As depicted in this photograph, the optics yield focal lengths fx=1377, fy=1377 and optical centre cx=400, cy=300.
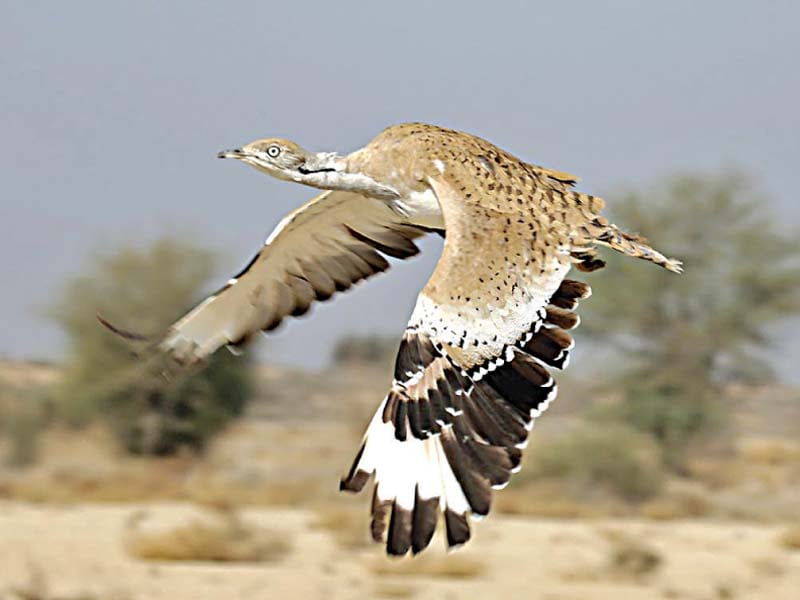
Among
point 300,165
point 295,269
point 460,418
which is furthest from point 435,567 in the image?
point 460,418

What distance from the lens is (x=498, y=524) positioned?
1617cm

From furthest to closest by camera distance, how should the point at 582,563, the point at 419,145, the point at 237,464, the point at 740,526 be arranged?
1. the point at 237,464
2. the point at 740,526
3. the point at 582,563
4. the point at 419,145

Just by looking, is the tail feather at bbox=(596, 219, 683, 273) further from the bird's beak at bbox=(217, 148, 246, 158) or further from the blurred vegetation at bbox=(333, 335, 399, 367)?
the blurred vegetation at bbox=(333, 335, 399, 367)

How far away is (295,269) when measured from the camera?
5.69 m

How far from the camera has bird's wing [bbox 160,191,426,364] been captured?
18.3 feet

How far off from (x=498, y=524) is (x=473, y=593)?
9.74 feet

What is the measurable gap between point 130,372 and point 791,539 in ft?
35.3

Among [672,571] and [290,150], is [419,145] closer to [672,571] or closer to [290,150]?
[290,150]

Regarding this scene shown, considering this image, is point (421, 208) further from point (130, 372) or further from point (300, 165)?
point (130, 372)

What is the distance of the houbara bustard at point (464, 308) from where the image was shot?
4105 mm

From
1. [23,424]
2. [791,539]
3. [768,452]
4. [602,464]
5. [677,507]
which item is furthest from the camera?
[768,452]

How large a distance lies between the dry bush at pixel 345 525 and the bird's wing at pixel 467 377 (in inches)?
405

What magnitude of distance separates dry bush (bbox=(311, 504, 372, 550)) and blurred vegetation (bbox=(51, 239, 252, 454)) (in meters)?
5.63

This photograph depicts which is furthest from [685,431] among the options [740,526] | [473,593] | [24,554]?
[24,554]
